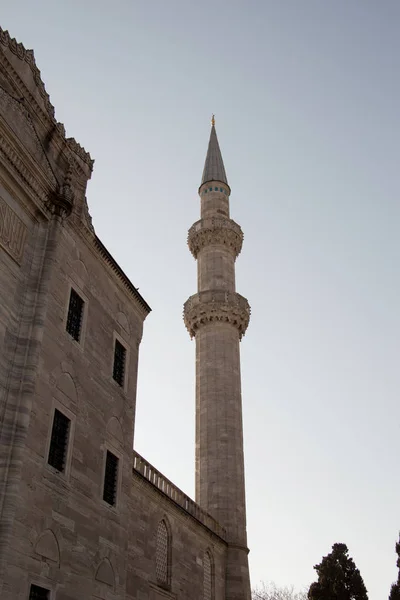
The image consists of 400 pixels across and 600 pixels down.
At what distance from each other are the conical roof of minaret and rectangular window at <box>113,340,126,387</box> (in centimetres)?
2302

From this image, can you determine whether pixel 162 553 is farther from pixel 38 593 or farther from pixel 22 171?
pixel 22 171

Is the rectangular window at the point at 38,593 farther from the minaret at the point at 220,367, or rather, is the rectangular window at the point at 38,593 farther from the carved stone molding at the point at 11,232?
the minaret at the point at 220,367

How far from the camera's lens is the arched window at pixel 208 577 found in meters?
22.7

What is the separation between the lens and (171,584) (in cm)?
1925

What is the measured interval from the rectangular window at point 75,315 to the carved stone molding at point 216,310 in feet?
57.3

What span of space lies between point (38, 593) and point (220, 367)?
1995 centimetres

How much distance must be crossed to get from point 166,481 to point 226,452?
7990mm

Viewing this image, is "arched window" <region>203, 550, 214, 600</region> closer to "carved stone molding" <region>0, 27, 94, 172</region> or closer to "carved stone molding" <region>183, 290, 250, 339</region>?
"carved stone molding" <region>183, 290, 250, 339</region>

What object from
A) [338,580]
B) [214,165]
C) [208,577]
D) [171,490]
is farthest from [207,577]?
[214,165]

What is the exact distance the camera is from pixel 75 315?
14539 mm

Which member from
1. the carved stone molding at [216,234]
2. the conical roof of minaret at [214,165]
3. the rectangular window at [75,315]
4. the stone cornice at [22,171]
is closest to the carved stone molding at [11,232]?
the stone cornice at [22,171]

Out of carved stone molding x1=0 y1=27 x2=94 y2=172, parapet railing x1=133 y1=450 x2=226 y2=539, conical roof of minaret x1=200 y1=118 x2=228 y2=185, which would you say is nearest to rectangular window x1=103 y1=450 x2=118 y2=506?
parapet railing x1=133 y1=450 x2=226 y2=539

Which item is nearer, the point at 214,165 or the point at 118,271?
the point at 118,271

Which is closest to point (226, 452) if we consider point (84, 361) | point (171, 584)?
point (171, 584)
